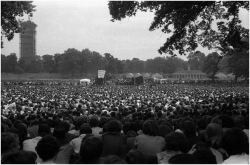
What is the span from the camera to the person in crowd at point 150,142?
6.82 meters

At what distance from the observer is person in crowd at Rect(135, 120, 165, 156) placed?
6.82m

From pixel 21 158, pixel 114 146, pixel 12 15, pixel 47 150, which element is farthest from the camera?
pixel 12 15

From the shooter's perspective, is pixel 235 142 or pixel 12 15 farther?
pixel 12 15

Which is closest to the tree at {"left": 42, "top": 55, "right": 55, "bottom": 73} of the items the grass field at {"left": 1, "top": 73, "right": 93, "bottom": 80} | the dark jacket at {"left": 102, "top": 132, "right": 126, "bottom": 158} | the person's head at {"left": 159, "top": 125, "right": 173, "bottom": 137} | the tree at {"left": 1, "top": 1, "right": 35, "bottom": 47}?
the grass field at {"left": 1, "top": 73, "right": 93, "bottom": 80}

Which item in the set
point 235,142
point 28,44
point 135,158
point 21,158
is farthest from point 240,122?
point 28,44

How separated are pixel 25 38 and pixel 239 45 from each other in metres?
143

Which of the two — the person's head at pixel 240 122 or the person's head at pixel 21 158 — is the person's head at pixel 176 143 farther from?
the person's head at pixel 240 122

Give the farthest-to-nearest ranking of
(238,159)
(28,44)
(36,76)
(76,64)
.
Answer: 1. (28,44)
2. (76,64)
3. (36,76)
4. (238,159)

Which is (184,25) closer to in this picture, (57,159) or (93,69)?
(57,159)

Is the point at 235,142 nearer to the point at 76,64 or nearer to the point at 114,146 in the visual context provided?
the point at 114,146

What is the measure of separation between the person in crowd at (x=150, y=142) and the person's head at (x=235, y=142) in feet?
5.17

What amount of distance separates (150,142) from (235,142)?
6.26ft

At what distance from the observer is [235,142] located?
5.37 meters

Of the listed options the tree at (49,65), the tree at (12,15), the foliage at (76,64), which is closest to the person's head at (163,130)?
the tree at (12,15)
